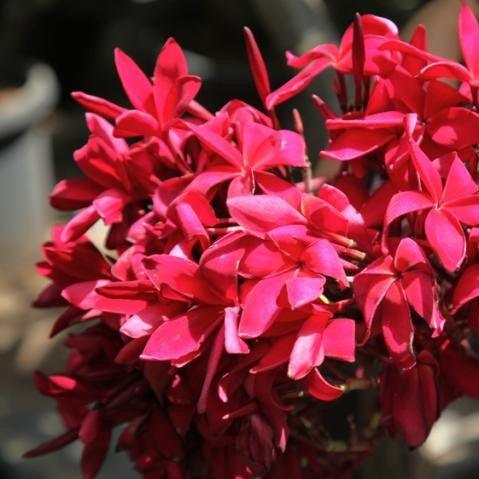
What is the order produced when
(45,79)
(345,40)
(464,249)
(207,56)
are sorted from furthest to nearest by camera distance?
(207,56) → (45,79) → (345,40) → (464,249)

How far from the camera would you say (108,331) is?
0.52 m

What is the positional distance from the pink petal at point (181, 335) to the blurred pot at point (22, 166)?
1929 mm

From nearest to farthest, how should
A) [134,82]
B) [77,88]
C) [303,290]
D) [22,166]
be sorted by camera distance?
1. [303,290]
2. [134,82]
3. [22,166]
4. [77,88]

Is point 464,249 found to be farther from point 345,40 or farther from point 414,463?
point 414,463

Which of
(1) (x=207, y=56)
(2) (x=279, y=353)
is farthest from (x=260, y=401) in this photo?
(1) (x=207, y=56)

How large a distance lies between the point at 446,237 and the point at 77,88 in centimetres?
307

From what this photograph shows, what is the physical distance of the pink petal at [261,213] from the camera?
440 mm

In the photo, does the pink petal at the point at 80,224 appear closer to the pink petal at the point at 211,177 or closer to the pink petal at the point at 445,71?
the pink petal at the point at 211,177

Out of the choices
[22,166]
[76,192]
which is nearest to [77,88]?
[22,166]

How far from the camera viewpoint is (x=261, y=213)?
443 millimetres

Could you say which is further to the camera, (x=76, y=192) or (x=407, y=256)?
(x=76, y=192)

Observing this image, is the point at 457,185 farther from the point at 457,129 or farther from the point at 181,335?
the point at 181,335

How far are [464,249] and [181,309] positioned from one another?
0.45 feet

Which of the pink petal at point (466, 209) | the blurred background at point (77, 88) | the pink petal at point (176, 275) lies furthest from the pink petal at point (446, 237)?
the blurred background at point (77, 88)
